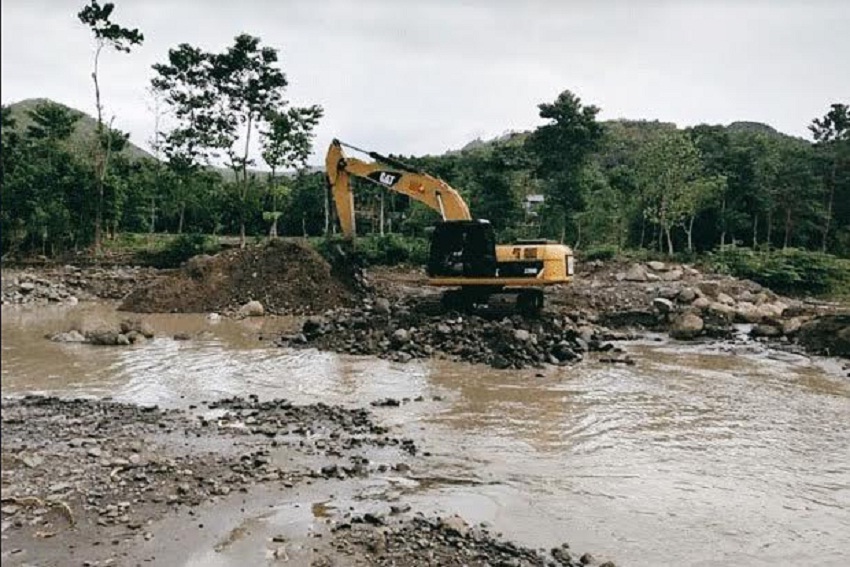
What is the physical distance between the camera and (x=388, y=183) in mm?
16047

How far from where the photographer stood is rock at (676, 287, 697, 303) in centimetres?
1842

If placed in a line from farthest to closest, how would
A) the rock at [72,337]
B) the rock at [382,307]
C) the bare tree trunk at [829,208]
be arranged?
the bare tree trunk at [829,208]
the rock at [382,307]
the rock at [72,337]

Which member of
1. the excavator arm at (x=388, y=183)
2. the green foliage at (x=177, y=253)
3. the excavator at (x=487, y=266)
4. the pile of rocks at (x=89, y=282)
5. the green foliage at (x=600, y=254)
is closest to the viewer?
the excavator at (x=487, y=266)

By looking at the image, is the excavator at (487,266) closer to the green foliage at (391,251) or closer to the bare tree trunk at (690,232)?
the green foliage at (391,251)

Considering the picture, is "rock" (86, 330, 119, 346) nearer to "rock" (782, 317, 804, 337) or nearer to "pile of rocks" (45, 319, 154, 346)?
"pile of rocks" (45, 319, 154, 346)

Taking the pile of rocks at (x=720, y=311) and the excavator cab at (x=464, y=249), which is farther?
the pile of rocks at (x=720, y=311)

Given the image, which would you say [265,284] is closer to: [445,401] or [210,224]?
[445,401]

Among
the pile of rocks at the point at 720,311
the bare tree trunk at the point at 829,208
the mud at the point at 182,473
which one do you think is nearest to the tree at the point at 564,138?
the bare tree trunk at the point at 829,208

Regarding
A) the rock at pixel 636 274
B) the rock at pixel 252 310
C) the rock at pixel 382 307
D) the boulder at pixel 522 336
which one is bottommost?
the rock at pixel 252 310

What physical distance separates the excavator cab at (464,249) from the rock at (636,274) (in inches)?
352

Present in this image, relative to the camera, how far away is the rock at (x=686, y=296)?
1842cm

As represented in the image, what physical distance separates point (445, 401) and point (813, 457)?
407 cm

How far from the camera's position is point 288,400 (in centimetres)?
903

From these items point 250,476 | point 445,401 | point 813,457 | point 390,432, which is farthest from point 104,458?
point 813,457
